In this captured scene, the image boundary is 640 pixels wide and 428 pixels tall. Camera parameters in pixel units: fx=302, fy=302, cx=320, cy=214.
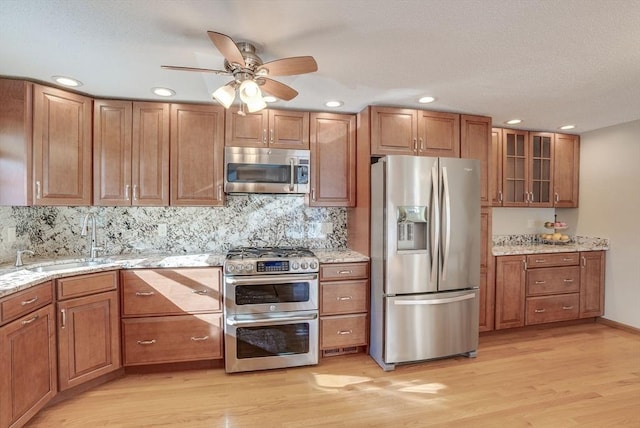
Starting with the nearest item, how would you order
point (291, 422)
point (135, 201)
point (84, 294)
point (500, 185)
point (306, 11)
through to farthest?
point (306, 11) → point (291, 422) → point (84, 294) → point (135, 201) → point (500, 185)

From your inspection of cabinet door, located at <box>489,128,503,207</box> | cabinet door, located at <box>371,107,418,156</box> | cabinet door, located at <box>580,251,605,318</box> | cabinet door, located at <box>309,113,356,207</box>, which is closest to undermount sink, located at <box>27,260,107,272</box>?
cabinet door, located at <box>309,113,356,207</box>

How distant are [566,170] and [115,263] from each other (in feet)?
16.6

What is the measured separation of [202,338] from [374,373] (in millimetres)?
1464

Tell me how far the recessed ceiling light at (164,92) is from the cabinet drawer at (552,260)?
3909 millimetres

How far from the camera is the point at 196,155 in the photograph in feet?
9.11

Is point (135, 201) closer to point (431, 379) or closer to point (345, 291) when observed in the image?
point (345, 291)

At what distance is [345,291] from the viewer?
9.05 feet

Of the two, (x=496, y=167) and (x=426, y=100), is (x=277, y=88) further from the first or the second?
(x=496, y=167)

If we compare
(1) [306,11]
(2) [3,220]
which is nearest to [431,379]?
(1) [306,11]

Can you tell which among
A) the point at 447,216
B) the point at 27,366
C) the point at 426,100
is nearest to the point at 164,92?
the point at 27,366

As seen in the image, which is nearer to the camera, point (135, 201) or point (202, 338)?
point (202, 338)

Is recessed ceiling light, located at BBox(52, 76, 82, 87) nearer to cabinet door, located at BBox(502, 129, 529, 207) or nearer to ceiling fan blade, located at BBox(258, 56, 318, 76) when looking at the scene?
ceiling fan blade, located at BBox(258, 56, 318, 76)

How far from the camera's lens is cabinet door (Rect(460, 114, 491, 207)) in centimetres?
303

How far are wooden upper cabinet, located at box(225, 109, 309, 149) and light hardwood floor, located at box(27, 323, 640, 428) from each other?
6.68 ft
